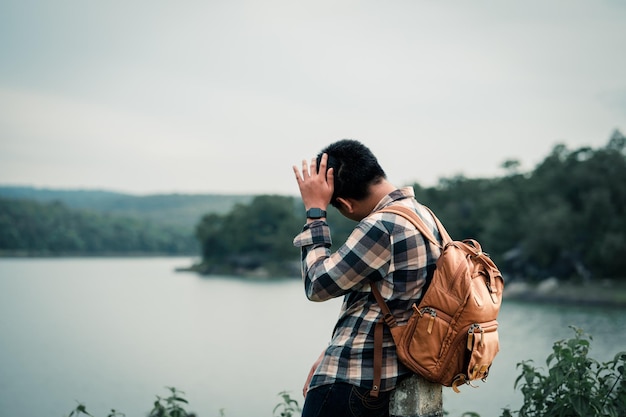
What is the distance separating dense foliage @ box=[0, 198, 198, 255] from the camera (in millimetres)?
108812

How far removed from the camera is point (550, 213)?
47.2 metres

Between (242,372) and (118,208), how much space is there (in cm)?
16630

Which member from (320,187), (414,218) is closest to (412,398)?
(414,218)

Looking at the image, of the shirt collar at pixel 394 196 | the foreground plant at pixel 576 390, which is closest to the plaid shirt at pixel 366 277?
the shirt collar at pixel 394 196

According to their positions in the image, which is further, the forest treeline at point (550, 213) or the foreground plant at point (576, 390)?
the forest treeline at point (550, 213)

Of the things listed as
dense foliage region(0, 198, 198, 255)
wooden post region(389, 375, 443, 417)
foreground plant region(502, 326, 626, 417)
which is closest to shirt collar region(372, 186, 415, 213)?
wooden post region(389, 375, 443, 417)

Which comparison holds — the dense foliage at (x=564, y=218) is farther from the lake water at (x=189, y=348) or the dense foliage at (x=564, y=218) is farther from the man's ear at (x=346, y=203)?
the man's ear at (x=346, y=203)

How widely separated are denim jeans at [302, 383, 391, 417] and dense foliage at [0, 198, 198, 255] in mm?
113603

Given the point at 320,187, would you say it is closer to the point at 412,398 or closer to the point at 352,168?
the point at 352,168

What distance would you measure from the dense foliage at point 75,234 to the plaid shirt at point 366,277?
114 m

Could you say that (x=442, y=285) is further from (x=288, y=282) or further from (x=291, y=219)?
(x=291, y=219)

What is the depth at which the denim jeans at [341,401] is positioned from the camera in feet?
6.72

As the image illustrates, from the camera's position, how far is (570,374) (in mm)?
3047

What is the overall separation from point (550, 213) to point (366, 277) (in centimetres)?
4833
